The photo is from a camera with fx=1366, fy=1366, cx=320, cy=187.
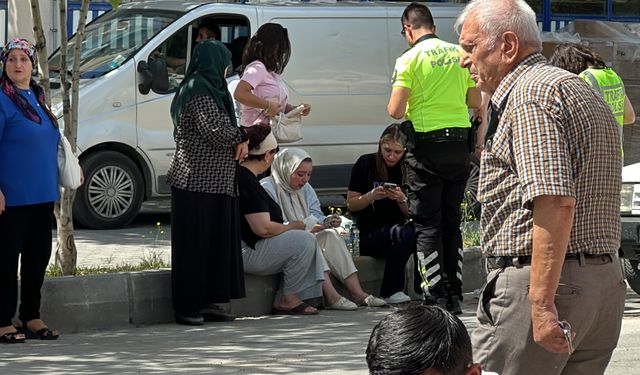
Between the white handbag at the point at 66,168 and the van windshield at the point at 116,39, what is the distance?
4661mm

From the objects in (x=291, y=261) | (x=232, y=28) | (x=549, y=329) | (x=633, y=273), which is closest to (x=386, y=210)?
(x=291, y=261)

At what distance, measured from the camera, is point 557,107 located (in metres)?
4.13

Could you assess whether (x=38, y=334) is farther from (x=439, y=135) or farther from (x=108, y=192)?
(x=108, y=192)

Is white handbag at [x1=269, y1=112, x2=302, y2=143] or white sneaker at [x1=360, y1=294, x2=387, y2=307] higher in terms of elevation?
white handbag at [x1=269, y1=112, x2=302, y2=143]

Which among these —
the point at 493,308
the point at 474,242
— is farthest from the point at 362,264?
the point at 493,308

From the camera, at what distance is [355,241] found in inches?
407

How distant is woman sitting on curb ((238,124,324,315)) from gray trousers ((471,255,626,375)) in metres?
4.98

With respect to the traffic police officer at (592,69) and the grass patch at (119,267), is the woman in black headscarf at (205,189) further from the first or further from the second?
the traffic police officer at (592,69)

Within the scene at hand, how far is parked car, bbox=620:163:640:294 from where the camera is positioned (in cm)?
932

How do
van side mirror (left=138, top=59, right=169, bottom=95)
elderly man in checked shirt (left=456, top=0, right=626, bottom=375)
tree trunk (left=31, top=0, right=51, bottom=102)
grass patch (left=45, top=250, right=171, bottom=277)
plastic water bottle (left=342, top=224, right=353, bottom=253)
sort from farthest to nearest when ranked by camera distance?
van side mirror (left=138, top=59, right=169, bottom=95) < plastic water bottle (left=342, top=224, right=353, bottom=253) < grass patch (left=45, top=250, right=171, bottom=277) < tree trunk (left=31, top=0, right=51, bottom=102) < elderly man in checked shirt (left=456, top=0, right=626, bottom=375)

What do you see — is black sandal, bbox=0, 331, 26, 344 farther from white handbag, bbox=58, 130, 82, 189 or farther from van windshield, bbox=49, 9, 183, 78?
van windshield, bbox=49, 9, 183, 78

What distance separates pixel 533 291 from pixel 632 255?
17.7ft

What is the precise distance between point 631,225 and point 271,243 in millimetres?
2478

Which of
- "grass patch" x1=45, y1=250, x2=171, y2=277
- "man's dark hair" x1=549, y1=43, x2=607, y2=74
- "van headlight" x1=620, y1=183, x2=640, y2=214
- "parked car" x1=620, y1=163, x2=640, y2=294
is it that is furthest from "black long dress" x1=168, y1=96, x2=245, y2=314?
"van headlight" x1=620, y1=183, x2=640, y2=214
